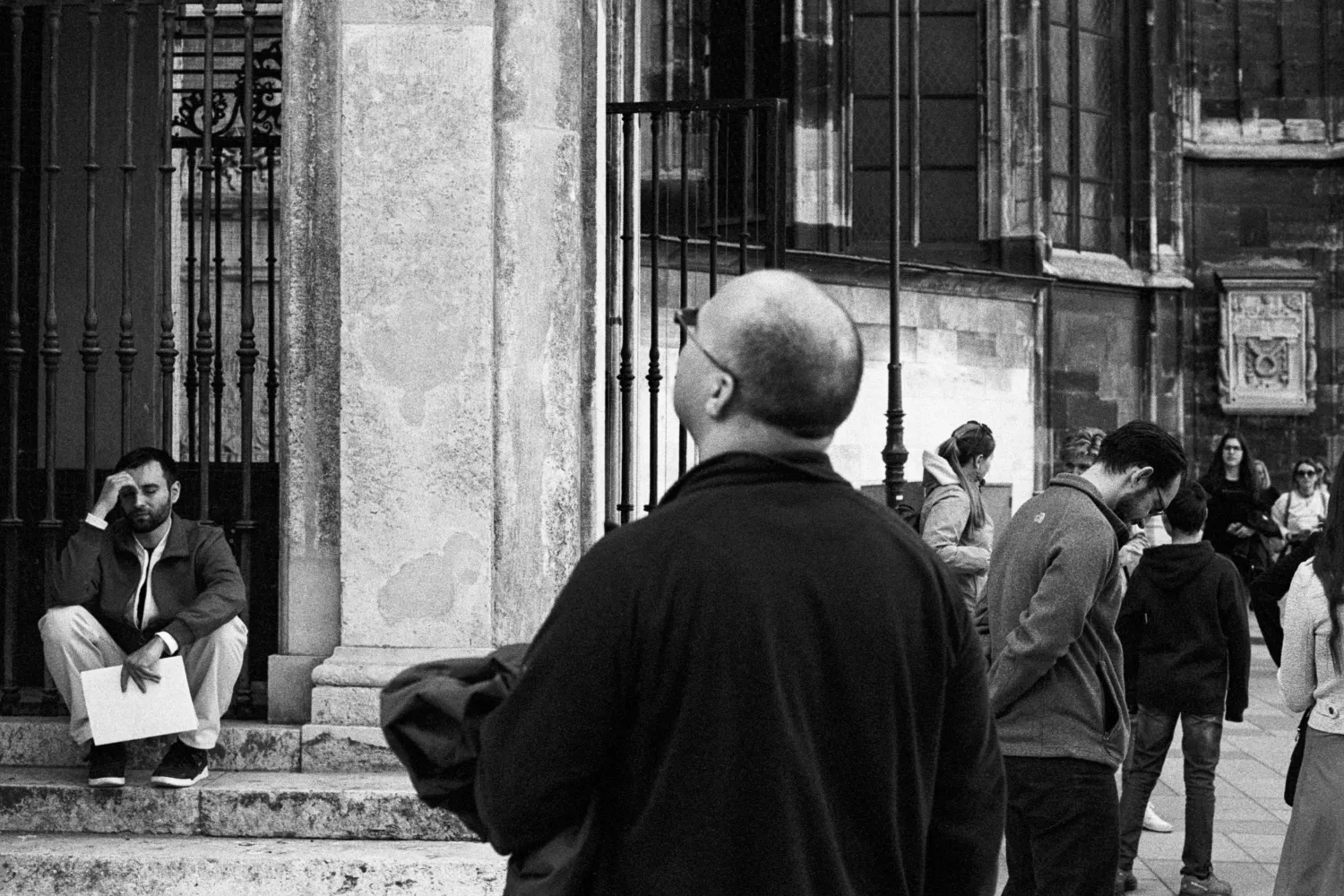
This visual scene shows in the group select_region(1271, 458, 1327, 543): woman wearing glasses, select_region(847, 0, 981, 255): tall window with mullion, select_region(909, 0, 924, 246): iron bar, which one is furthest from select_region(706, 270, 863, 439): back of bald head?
select_region(847, 0, 981, 255): tall window with mullion

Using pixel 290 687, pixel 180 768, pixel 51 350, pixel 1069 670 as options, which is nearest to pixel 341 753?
pixel 290 687

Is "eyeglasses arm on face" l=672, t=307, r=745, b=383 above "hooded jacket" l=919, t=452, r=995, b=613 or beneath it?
above

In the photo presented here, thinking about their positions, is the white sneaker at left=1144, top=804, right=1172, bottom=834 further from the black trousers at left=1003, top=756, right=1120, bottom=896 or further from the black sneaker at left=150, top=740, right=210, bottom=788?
the black sneaker at left=150, top=740, right=210, bottom=788

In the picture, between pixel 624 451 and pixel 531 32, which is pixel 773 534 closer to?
pixel 531 32

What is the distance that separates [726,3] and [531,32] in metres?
12.6

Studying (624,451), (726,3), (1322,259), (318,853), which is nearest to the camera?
(318,853)

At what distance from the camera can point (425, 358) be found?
6445mm

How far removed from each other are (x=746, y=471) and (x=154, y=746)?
4.40 m

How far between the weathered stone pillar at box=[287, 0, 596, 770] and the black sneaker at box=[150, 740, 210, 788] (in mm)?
359

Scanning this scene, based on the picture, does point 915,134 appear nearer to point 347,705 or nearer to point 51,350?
point 51,350

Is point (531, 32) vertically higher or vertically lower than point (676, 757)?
higher

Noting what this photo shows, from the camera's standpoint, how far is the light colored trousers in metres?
6.33

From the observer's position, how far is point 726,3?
18844 mm

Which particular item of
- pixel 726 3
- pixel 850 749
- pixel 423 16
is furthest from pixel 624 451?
pixel 726 3
